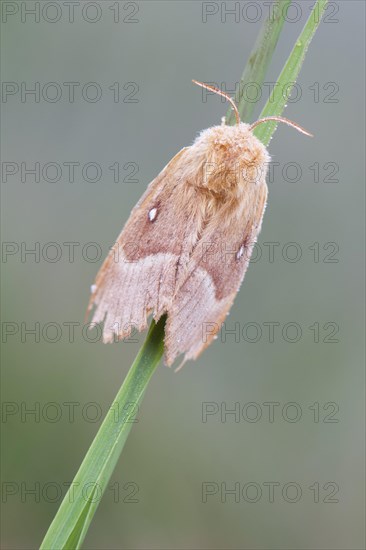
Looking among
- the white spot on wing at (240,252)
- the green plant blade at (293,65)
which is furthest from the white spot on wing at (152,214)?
the green plant blade at (293,65)

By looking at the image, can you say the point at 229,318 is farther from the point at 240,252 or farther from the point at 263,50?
the point at 263,50

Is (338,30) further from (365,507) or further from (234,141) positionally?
(365,507)

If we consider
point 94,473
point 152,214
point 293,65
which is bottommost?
point 94,473

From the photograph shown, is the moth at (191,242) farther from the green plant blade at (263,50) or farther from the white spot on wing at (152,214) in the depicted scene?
the green plant blade at (263,50)

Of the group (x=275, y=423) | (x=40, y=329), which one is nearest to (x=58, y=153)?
(x=40, y=329)

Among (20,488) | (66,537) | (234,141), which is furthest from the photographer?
(20,488)

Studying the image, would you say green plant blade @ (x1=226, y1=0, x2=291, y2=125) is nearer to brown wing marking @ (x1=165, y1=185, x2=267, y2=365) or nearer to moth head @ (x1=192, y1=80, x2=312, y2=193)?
moth head @ (x1=192, y1=80, x2=312, y2=193)

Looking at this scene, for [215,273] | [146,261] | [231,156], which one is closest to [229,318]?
[215,273]
